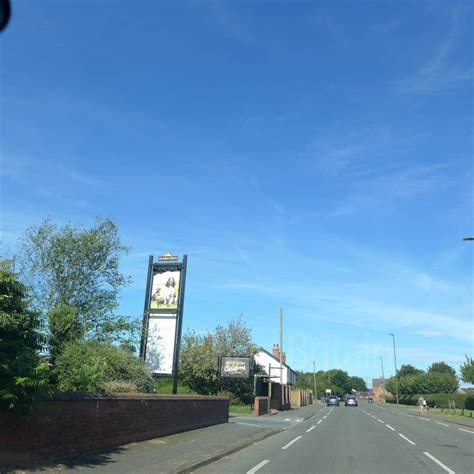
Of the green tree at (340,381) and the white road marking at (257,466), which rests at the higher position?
the green tree at (340,381)

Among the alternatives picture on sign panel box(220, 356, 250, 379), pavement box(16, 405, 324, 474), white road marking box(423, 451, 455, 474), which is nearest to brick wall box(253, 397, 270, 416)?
picture on sign panel box(220, 356, 250, 379)

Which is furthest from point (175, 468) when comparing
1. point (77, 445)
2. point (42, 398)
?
point (42, 398)

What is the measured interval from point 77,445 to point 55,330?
3.98 metres

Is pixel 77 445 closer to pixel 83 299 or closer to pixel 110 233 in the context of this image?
pixel 83 299

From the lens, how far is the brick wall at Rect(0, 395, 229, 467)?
30.1 ft

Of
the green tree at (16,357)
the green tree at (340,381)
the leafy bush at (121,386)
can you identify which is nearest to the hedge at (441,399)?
the leafy bush at (121,386)

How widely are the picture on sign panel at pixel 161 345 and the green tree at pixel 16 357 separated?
43.2 ft

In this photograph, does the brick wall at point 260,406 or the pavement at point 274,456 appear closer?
the pavement at point 274,456

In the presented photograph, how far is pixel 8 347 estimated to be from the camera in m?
8.70

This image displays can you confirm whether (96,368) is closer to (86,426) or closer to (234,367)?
(86,426)

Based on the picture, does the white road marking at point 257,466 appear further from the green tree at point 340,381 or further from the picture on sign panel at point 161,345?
the green tree at point 340,381

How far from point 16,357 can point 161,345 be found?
14031mm

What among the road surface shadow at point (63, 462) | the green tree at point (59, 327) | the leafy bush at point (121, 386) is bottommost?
the road surface shadow at point (63, 462)

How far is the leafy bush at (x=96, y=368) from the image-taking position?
482 inches
